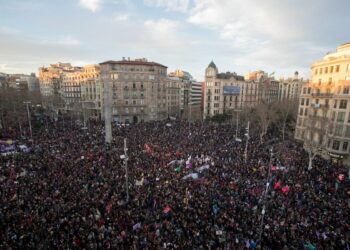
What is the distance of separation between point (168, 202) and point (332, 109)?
30.2 metres

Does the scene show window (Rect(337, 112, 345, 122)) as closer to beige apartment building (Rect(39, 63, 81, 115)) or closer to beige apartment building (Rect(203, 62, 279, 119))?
beige apartment building (Rect(203, 62, 279, 119))

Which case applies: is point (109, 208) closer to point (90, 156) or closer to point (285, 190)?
point (90, 156)

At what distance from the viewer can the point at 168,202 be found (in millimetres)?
16156

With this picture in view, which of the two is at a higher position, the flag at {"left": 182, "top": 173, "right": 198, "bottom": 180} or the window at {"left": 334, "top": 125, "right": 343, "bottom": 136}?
the window at {"left": 334, "top": 125, "right": 343, "bottom": 136}

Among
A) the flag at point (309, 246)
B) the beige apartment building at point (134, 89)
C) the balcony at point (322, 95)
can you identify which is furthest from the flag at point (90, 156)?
the balcony at point (322, 95)

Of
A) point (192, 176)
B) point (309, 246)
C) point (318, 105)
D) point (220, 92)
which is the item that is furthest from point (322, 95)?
point (220, 92)

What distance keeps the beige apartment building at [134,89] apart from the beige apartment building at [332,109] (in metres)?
41.3

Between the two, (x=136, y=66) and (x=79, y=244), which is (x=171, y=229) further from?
(x=136, y=66)

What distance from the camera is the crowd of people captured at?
12516 millimetres

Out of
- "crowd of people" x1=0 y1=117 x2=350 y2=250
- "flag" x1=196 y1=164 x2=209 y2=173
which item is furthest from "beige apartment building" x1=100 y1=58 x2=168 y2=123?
"flag" x1=196 y1=164 x2=209 y2=173

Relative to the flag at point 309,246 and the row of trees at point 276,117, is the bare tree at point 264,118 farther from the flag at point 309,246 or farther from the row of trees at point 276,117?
the flag at point 309,246

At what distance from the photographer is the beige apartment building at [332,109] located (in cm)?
2884

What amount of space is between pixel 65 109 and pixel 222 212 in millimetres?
78255

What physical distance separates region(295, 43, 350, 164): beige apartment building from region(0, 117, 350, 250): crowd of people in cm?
572
